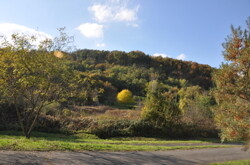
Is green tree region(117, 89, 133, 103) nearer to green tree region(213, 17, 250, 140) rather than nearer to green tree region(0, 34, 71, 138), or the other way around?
green tree region(0, 34, 71, 138)

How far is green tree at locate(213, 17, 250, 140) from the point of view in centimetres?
775

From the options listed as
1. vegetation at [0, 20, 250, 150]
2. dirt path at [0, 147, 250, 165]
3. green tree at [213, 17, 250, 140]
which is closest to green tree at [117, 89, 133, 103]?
vegetation at [0, 20, 250, 150]

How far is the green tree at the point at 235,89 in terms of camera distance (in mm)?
7746

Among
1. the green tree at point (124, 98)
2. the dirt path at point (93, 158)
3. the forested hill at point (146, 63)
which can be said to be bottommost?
the dirt path at point (93, 158)

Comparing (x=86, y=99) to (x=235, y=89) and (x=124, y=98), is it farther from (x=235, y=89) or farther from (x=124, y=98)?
(x=124, y=98)

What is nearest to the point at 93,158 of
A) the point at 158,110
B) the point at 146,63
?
the point at 158,110

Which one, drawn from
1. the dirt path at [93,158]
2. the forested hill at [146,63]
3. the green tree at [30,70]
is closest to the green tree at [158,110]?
the dirt path at [93,158]

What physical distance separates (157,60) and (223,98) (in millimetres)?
116483

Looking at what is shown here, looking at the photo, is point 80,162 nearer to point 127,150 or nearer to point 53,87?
point 127,150

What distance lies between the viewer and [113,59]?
122 metres

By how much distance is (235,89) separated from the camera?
7773 mm

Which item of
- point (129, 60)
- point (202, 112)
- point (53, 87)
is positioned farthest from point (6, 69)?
point (129, 60)

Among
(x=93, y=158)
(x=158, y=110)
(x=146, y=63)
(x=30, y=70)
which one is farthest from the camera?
(x=146, y=63)

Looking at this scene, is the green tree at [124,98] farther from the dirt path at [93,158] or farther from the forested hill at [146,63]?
the forested hill at [146,63]
